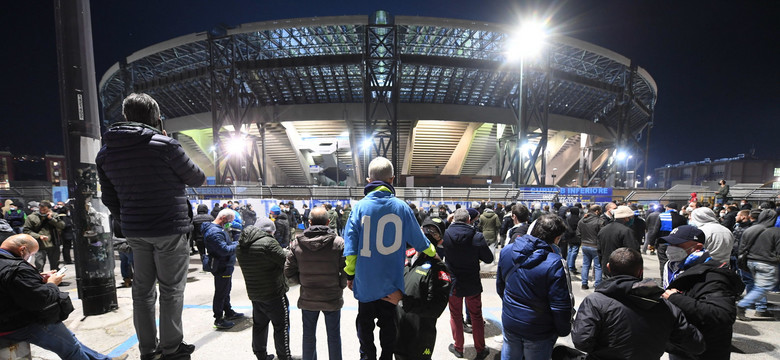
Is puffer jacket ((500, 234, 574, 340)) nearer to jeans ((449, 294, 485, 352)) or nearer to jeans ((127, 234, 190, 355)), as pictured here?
jeans ((449, 294, 485, 352))

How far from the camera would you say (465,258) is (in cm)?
335

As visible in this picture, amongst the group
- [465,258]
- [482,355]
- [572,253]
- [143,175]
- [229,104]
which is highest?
[229,104]

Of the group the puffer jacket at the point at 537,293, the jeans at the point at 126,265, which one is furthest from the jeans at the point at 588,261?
the jeans at the point at 126,265

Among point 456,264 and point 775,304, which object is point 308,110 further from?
point 775,304

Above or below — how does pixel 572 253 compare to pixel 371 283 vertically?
below

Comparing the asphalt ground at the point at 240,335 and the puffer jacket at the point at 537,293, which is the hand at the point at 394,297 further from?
the asphalt ground at the point at 240,335

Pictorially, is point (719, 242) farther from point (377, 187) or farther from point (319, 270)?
A: point (319, 270)

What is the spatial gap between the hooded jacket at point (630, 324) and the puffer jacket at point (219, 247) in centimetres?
399

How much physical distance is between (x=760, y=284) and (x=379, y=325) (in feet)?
21.3

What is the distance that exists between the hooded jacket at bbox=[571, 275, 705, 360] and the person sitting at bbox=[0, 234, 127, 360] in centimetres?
390

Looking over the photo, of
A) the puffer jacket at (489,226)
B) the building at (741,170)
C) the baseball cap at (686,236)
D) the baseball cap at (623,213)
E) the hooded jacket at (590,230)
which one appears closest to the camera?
the baseball cap at (686,236)

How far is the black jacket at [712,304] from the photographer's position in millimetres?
1928

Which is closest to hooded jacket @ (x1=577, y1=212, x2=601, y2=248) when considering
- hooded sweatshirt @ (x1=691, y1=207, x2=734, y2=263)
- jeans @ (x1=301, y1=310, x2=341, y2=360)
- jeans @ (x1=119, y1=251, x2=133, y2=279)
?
hooded sweatshirt @ (x1=691, y1=207, x2=734, y2=263)

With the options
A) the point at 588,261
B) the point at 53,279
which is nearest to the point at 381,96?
the point at 588,261
